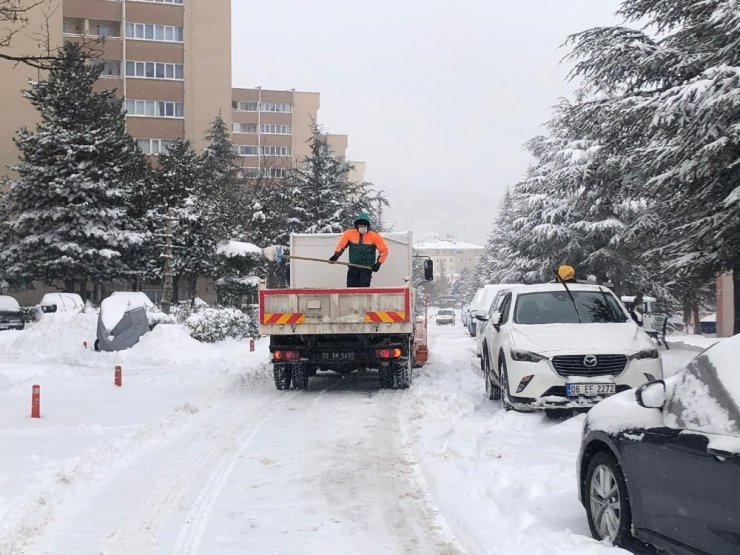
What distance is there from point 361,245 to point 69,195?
2511 centimetres

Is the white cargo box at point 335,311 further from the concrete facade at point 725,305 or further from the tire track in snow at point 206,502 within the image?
the concrete facade at point 725,305

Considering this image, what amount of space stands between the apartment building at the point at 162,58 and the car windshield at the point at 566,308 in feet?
148

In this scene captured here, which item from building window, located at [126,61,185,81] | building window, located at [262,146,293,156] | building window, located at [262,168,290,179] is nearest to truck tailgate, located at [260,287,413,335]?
building window, located at [262,168,290,179]

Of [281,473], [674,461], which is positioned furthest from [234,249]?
[674,461]

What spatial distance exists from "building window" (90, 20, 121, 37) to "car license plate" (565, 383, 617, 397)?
5257cm

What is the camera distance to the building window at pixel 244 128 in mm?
89000

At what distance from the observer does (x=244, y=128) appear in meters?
89.5

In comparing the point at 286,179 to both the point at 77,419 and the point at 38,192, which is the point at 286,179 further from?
the point at 77,419

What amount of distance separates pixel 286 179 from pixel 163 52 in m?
18.2

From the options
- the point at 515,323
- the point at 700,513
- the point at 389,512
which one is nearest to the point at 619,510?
the point at 700,513

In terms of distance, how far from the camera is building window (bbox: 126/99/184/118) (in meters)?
54.1

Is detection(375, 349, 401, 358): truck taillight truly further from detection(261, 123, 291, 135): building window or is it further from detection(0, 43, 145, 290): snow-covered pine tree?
detection(261, 123, 291, 135): building window

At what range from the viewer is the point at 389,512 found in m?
5.74

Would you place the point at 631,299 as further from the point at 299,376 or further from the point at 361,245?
the point at 299,376
